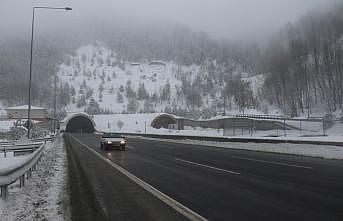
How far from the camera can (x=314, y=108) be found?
10238 cm

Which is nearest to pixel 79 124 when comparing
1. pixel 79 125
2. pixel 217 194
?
pixel 79 125

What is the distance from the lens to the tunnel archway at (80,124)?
12669cm

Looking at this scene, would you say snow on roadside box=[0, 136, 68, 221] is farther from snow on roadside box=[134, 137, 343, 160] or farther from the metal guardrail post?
snow on roadside box=[134, 137, 343, 160]

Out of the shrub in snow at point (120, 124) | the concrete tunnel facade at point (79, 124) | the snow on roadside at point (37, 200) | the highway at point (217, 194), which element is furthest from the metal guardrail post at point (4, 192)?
the shrub in snow at point (120, 124)

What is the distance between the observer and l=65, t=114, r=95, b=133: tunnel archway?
127m

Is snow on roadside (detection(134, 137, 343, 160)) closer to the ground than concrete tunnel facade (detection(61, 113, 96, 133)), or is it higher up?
closer to the ground

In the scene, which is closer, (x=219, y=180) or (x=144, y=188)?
(x=144, y=188)

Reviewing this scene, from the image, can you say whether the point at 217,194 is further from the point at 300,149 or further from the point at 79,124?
the point at 79,124

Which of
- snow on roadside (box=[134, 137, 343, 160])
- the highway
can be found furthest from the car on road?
the highway

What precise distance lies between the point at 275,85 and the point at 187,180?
98.6 m

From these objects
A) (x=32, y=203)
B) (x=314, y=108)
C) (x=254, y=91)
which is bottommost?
(x=32, y=203)

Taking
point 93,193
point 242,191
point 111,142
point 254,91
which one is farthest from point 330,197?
point 254,91

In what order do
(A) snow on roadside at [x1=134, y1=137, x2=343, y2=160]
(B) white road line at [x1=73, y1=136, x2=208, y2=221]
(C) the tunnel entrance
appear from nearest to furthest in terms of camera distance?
(B) white road line at [x1=73, y1=136, x2=208, y2=221], (A) snow on roadside at [x1=134, y1=137, x2=343, y2=160], (C) the tunnel entrance

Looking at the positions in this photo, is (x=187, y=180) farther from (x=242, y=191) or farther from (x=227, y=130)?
(x=227, y=130)
